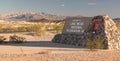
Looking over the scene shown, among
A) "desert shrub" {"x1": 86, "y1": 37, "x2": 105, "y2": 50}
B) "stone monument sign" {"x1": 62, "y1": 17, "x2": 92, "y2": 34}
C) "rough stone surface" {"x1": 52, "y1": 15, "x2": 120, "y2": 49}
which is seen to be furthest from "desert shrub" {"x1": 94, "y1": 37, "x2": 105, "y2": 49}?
"stone monument sign" {"x1": 62, "y1": 17, "x2": 92, "y2": 34}

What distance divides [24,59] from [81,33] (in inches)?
491

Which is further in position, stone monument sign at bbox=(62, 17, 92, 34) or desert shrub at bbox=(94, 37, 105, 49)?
stone monument sign at bbox=(62, 17, 92, 34)

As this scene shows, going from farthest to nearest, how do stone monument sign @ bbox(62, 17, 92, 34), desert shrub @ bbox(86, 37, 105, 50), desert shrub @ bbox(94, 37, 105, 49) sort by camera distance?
stone monument sign @ bbox(62, 17, 92, 34), desert shrub @ bbox(94, 37, 105, 49), desert shrub @ bbox(86, 37, 105, 50)

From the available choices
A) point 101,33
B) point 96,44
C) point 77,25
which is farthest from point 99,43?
point 77,25

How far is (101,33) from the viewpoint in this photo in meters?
28.5

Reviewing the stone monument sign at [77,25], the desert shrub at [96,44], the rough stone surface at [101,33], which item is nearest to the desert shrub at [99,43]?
the desert shrub at [96,44]

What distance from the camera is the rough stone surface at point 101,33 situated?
27841 mm

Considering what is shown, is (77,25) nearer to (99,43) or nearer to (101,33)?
(101,33)

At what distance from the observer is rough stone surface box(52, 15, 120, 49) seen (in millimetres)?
27841

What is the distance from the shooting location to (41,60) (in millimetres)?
19125

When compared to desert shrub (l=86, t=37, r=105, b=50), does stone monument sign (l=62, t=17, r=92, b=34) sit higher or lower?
higher

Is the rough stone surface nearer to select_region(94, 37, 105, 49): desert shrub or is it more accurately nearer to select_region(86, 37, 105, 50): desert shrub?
select_region(94, 37, 105, 49): desert shrub

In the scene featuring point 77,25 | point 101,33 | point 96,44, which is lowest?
point 96,44

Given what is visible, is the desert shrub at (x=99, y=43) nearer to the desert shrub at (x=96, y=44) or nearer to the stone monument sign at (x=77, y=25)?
the desert shrub at (x=96, y=44)
